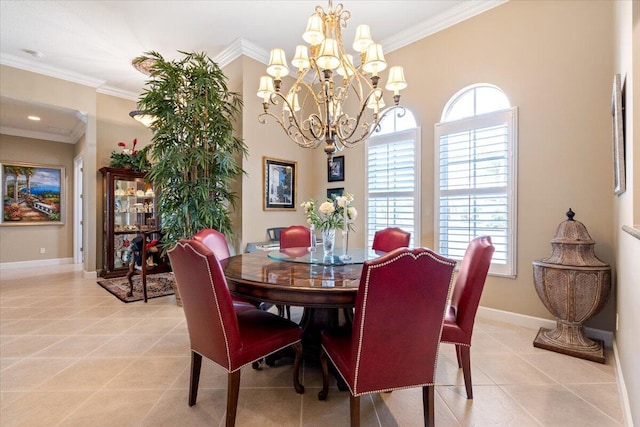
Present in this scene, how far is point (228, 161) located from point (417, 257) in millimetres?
2874

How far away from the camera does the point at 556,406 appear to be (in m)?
1.72

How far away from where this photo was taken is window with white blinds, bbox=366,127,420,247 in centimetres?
366

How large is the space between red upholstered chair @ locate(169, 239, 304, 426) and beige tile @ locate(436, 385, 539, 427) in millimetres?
1014

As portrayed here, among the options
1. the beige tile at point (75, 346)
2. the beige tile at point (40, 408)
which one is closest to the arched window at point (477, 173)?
the beige tile at point (40, 408)

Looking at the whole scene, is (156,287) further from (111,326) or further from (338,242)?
(338,242)

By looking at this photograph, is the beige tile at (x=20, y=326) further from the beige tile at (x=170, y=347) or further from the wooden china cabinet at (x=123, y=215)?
the wooden china cabinet at (x=123, y=215)

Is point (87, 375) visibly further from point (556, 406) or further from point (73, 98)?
point (73, 98)

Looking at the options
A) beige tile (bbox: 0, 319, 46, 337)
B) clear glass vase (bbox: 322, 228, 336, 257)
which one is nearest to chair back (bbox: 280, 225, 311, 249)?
clear glass vase (bbox: 322, 228, 336, 257)

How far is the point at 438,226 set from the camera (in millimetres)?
3424

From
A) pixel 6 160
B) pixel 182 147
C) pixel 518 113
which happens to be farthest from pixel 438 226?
pixel 6 160

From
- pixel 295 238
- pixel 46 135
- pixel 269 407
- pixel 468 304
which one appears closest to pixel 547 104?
pixel 468 304

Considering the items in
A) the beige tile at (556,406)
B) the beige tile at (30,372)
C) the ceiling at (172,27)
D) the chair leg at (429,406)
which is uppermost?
the ceiling at (172,27)

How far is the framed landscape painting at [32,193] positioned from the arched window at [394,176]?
22.4 ft

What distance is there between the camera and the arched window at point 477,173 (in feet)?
9.68
